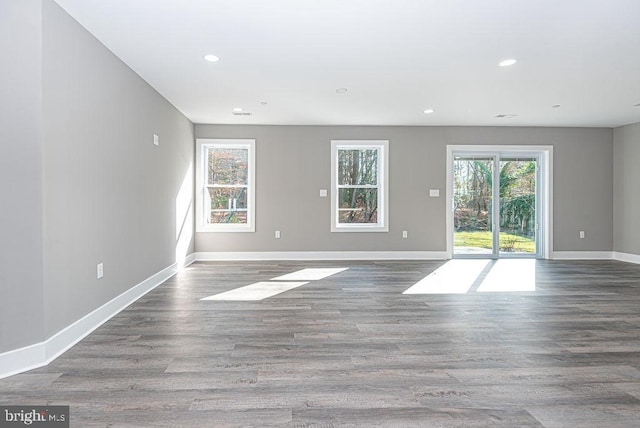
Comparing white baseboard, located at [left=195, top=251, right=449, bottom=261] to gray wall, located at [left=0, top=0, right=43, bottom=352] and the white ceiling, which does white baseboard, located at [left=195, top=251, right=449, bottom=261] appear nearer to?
the white ceiling

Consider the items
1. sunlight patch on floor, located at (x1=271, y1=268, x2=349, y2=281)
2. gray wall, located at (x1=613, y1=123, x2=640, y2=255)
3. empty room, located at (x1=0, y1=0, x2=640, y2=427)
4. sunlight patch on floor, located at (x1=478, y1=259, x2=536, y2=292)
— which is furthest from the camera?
gray wall, located at (x1=613, y1=123, x2=640, y2=255)

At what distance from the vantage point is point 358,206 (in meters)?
6.61

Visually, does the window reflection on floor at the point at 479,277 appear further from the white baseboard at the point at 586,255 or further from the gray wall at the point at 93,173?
the gray wall at the point at 93,173

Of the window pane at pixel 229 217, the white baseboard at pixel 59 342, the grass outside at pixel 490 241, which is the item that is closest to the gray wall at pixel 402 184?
the window pane at pixel 229 217

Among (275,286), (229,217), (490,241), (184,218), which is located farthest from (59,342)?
(490,241)

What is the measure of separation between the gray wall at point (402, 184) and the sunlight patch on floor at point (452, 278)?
706mm

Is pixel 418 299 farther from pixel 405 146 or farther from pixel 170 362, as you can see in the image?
pixel 405 146

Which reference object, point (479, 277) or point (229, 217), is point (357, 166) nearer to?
point (229, 217)

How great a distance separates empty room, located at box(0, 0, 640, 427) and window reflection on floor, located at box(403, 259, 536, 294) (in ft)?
0.19

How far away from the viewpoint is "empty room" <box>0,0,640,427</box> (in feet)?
6.70

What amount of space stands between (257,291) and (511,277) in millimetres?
3531

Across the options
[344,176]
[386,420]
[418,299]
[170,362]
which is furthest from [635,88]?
[170,362]

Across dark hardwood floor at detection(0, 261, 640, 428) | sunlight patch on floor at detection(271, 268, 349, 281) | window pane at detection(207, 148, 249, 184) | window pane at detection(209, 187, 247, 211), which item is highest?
window pane at detection(207, 148, 249, 184)

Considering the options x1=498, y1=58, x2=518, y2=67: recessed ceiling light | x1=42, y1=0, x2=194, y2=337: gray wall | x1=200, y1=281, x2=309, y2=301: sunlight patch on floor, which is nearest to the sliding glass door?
x1=498, y1=58, x2=518, y2=67: recessed ceiling light
